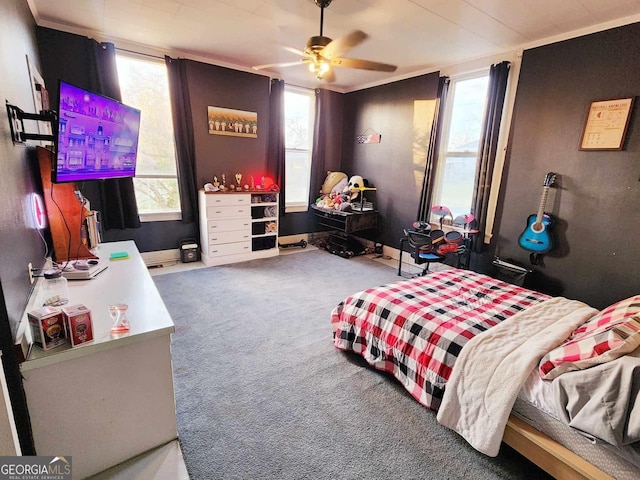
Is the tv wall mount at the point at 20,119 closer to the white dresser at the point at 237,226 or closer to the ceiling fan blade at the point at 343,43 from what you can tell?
the ceiling fan blade at the point at 343,43

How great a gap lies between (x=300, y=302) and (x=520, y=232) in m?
2.49

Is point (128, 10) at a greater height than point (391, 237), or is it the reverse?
point (128, 10)

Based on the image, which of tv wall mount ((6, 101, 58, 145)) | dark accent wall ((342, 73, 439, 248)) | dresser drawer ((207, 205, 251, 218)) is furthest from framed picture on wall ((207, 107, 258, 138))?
tv wall mount ((6, 101, 58, 145))

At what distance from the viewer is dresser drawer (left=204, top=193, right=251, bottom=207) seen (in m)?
3.85

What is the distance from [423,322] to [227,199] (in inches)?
120

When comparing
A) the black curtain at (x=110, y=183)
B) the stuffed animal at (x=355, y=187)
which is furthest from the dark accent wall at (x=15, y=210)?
the stuffed animal at (x=355, y=187)

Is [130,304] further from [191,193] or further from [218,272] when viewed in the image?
[191,193]

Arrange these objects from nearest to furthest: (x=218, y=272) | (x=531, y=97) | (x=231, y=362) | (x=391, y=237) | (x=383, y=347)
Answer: (x=383, y=347) → (x=231, y=362) → (x=531, y=97) → (x=218, y=272) → (x=391, y=237)

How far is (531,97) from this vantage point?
3.05 metres

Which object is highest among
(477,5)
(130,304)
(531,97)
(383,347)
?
(477,5)

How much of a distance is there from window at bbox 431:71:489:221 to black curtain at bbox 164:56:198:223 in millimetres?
3277

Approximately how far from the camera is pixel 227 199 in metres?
3.98

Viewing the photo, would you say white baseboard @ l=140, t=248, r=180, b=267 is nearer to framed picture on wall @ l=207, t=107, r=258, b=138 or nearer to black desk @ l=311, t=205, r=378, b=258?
framed picture on wall @ l=207, t=107, r=258, b=138

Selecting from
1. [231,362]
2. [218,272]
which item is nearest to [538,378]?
[231,362]
